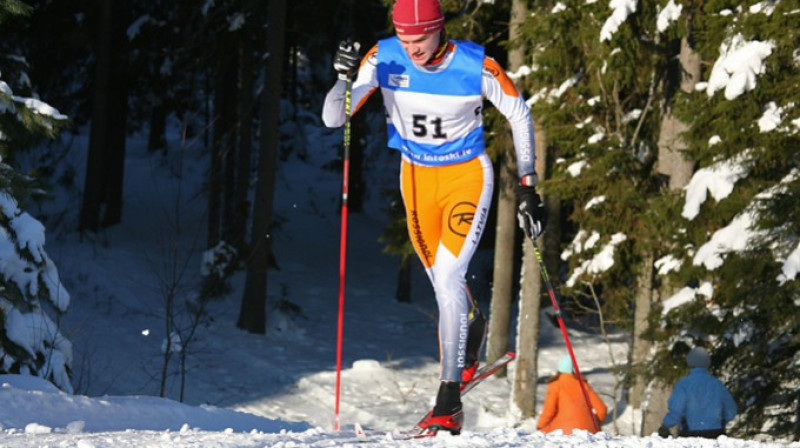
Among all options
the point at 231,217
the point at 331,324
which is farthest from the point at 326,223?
the point at 331,324

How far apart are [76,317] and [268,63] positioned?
6172 mm

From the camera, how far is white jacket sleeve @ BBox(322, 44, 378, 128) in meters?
7.01

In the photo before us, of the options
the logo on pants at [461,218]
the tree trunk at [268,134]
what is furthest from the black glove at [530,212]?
the tree trunk at [268,134]

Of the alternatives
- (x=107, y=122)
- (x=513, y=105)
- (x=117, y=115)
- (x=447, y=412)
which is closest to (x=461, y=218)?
(x=513, y=105)

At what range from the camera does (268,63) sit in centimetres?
2209

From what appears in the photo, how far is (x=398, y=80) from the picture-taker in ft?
22.6

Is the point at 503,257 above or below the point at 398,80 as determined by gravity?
below

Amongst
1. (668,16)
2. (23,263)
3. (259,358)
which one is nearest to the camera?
(23,263)

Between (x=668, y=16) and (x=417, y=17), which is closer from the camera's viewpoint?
(x=417, y=17)

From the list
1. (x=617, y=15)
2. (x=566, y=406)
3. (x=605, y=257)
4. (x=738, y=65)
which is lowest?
(x=566, y=406)

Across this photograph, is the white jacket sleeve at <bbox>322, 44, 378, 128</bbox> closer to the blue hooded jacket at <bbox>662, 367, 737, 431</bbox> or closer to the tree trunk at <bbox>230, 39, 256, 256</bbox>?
the blue hooded jacket at <bbox>662, 367, 737, 431</bbox>

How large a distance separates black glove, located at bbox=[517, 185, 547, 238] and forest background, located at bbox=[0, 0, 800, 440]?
15.1ft

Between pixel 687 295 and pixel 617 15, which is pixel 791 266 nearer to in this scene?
pixel 687 295

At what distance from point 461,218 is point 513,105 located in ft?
2.53
